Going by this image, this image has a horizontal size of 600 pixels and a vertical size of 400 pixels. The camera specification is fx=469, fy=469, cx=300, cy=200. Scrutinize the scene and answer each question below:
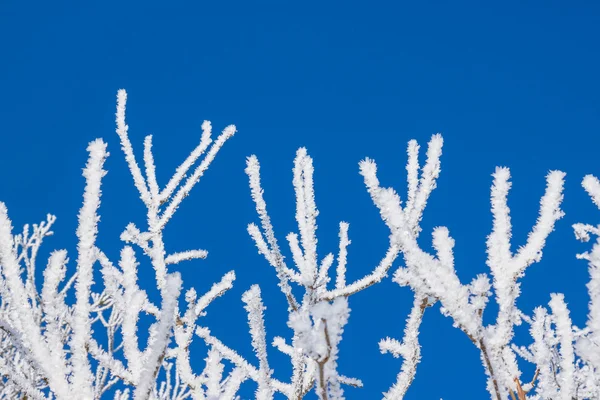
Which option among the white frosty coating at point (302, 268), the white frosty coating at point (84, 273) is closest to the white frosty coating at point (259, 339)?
the white frosty coating at point (302, 268)

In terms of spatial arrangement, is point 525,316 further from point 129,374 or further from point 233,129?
point 129,374

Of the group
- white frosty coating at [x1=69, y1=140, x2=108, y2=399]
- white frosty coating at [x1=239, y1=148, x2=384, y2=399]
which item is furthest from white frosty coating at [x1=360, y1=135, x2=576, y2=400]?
white frosty coating at [x1=69, y1=140, x2=108, y2=399]

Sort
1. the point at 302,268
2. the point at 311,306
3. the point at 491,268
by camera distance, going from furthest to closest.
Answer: the point at 302,268
the point at 311,306
the point at 491,268

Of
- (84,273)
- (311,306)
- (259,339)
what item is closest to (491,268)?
(311,306)

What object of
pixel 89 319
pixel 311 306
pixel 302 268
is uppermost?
pixel 302 268

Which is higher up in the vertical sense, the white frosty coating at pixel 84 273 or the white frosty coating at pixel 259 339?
the white frosty coating at pixel 259 339

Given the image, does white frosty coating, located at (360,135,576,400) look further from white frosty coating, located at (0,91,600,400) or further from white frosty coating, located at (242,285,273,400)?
white frosty coating, located at (242,285,273,400)

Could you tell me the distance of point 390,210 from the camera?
4.41 ft

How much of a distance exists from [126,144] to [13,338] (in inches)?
67.4

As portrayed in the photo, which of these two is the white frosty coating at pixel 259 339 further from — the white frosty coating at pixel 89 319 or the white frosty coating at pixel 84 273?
the white frosty coating at pixel 84 273

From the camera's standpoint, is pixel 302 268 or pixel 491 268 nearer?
pixel 491 268

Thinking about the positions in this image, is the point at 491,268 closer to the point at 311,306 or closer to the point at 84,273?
the point at 311,306

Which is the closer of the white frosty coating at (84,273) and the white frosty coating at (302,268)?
the white frosty coating at (84,273)

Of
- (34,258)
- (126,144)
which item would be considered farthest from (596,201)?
(34,258)
